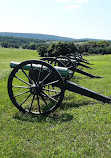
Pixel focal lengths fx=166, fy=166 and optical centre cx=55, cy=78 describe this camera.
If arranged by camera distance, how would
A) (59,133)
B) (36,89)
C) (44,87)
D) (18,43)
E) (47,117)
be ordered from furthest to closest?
(18,43), (44,87), (36,89), (47,117), (59,133)

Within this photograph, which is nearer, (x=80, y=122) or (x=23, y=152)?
(x=23, y=152)

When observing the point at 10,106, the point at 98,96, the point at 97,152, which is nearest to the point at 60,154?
the point at 97,152

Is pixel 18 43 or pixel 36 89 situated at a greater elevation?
pixel 18 43

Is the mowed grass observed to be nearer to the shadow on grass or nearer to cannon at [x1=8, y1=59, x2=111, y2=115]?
the shadow on grass

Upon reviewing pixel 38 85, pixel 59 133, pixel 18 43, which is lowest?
pixel 59 133

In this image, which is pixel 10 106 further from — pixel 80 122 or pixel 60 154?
pixel 60 154

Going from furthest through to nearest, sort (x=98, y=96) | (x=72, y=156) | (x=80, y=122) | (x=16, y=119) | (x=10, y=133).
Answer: (x=98, y=96)
(x=16, y=119)
(x=80, y=122)
(x=10, y=133)
(x=72, y=156)

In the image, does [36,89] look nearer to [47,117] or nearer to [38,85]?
[38,85]

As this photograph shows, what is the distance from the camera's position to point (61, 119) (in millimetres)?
4566

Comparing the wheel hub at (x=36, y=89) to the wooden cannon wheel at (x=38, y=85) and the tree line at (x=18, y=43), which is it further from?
the tree line at (x=18, y=43)

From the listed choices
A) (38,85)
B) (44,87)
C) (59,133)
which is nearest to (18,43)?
(44,87)

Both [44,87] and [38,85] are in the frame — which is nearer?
[38,85]

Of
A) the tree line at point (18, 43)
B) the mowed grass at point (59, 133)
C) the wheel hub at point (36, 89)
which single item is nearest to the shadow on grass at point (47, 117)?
the mowed grass at point (59, 133)

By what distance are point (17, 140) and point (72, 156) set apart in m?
1.28
